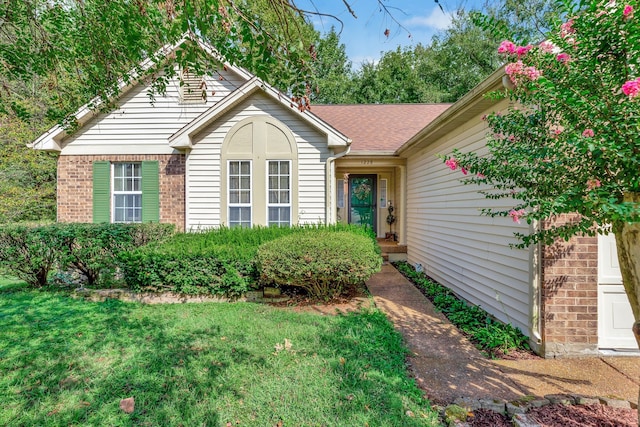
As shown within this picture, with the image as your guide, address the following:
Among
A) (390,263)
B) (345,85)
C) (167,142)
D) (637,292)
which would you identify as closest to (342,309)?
(637,292)

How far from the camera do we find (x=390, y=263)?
30.4ft

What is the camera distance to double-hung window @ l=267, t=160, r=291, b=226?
7797mm

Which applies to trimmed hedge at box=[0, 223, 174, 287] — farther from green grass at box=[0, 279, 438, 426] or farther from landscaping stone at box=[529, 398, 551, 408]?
landscaping stone at box=[529, 398, 551, 408]

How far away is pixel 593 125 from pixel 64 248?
800cm

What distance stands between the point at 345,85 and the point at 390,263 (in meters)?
17.0

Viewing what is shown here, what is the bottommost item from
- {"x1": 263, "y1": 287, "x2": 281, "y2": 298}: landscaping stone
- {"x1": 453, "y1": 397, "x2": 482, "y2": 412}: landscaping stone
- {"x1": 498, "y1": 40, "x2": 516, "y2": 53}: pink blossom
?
{"x1": 453, "y1": 397, "x2": 482, "y2": 412}: landscaping stone

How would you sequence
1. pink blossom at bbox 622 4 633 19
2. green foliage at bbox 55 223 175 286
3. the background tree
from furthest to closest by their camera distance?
the background tree < green foliage at bbox 55 223 175 286 < pink blossom at bbox 622 4 633 19

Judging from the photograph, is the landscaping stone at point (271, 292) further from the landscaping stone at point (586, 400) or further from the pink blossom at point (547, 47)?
the pink blossom at point (547, 47)

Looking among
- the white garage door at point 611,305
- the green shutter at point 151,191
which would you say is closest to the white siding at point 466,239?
the white garage door at point 611,305

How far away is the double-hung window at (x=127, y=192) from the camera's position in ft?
27.0

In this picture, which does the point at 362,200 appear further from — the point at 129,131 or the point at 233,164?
the point at 129,131

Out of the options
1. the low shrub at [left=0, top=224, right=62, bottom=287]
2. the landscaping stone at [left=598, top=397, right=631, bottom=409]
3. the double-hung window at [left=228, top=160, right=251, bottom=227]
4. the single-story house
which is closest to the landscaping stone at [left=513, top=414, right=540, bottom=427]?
the landscaping stone at [left=598, top=397, right=631, bottom=409]

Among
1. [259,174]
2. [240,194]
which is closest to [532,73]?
[259,174]

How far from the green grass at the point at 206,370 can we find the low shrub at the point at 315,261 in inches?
24.7
